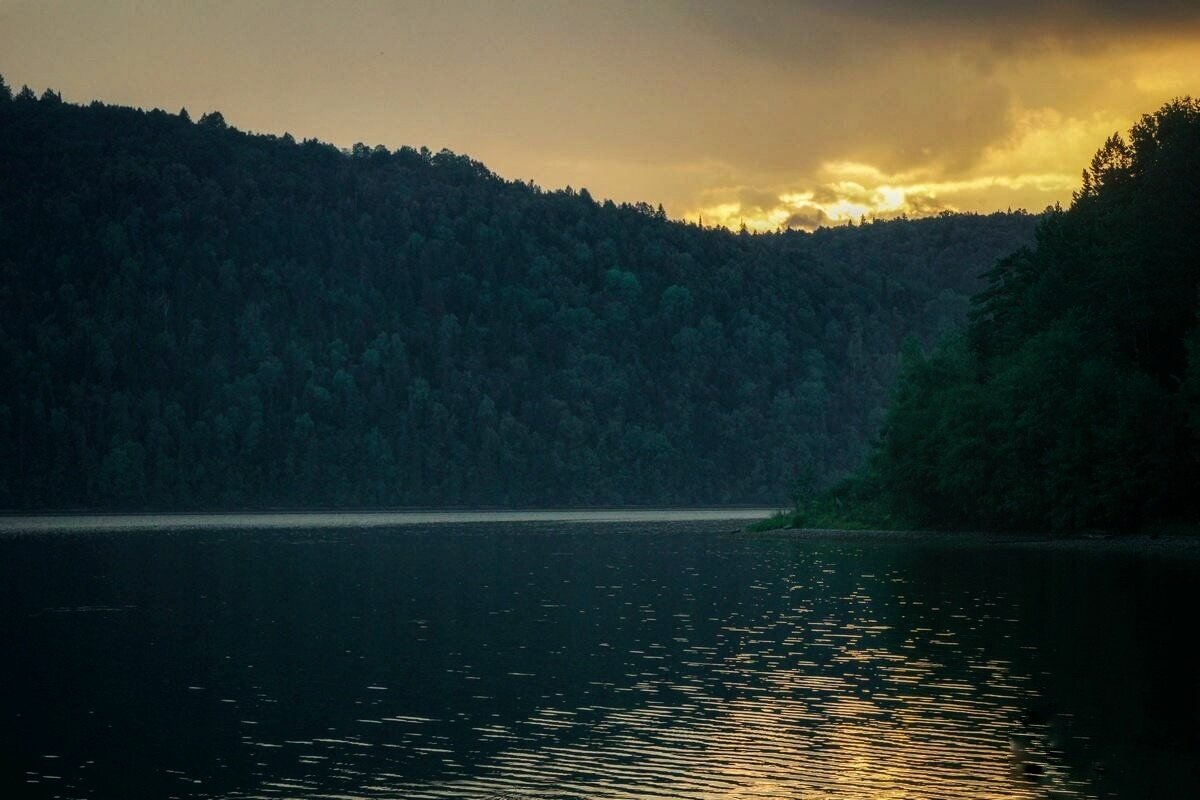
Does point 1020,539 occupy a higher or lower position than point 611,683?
higher

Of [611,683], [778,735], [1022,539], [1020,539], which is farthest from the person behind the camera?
[1020,539]

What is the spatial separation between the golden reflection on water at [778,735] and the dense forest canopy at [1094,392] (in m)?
51.2

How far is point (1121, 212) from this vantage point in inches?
4363

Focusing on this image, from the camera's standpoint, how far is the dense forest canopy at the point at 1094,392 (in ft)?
329

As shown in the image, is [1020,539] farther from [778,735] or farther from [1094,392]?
[778,735]

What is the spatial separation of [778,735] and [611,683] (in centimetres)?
948

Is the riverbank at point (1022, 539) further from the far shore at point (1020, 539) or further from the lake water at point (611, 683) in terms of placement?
the lake water at point (611, 683)

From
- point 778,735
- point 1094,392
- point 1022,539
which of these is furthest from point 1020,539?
point 778,735

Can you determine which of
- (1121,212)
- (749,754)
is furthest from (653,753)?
(1121,212)

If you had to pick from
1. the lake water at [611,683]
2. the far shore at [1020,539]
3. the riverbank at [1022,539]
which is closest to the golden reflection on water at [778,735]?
the lake water at [611,683]

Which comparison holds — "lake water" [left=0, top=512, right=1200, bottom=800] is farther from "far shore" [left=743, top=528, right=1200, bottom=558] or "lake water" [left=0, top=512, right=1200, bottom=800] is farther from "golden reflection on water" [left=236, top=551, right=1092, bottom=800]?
"far shore" [left=743, top=528, right=1200, bottom=558]

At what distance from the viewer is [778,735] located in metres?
36.7

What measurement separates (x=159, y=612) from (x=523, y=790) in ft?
132

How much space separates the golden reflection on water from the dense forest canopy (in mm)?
51197
